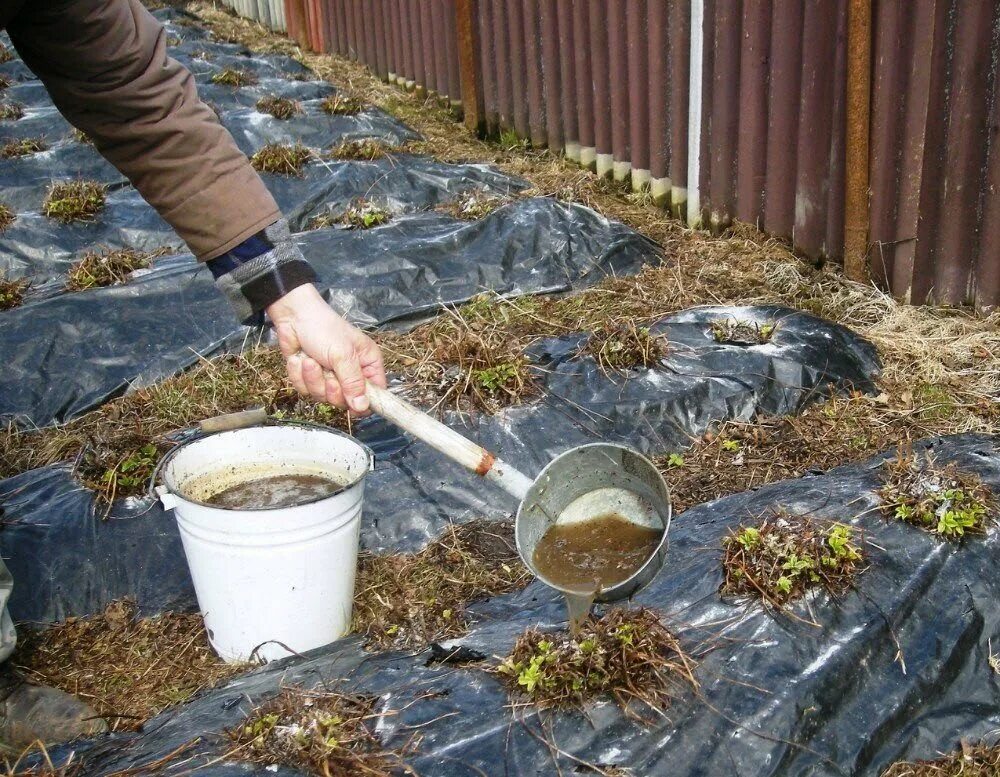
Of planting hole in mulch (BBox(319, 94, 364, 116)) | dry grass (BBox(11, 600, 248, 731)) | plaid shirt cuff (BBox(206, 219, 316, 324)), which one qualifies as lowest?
dry grass (BBox(11, 600, 248, 731))

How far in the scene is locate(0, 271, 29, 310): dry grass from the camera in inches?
201

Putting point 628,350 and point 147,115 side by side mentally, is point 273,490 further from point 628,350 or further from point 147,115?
point 628,350

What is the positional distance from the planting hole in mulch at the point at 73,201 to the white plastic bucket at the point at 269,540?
11.2 ft

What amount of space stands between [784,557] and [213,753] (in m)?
1.52

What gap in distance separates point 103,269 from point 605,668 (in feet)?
13.3

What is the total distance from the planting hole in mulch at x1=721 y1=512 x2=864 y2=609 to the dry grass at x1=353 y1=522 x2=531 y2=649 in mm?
867

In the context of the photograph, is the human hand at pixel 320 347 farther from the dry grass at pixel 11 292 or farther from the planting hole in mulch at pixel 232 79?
the planting hole in mulch at pixel 232 79

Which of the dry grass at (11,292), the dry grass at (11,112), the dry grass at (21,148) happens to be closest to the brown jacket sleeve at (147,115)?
the dry grass at (11,292)

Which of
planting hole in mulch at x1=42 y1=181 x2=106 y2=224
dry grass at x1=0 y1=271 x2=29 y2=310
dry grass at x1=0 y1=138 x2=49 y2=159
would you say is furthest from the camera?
dry grass at x1=0 y1=138 x2=49 y2=159

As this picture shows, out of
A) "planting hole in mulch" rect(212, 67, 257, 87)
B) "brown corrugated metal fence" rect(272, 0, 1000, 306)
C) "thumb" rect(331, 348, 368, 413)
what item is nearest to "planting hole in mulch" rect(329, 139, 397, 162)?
"brown corrugated metal fence" rect(272, 0, 1000, 306)

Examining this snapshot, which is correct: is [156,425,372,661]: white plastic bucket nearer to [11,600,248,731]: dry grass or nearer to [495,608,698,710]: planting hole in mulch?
[11,600,248,731]: dry grass

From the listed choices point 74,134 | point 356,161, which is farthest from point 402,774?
point 74,134

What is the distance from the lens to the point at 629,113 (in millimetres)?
6484

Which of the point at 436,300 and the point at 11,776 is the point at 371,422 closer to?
the point at 436,300
